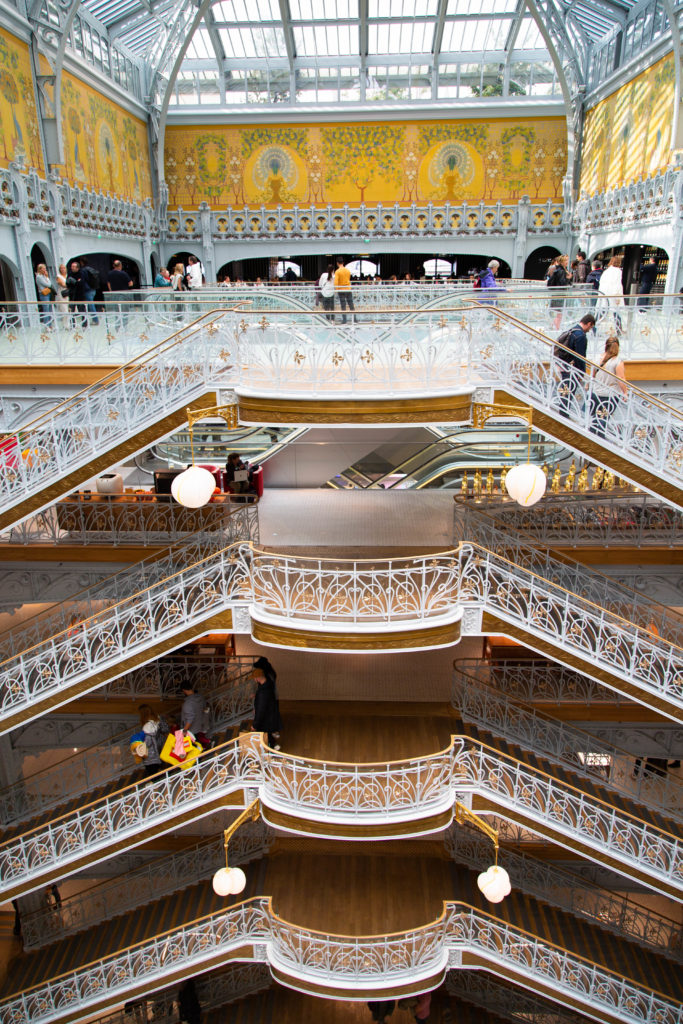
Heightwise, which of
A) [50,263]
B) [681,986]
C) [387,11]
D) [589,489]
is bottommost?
[681,986]

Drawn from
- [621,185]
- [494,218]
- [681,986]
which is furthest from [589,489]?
[494,218]

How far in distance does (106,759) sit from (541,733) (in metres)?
7.51

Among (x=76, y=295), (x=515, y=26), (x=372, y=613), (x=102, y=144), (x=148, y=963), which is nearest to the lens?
(x=372, y=613)

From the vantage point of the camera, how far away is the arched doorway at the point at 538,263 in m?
28.5

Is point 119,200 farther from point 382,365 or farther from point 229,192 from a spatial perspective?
point 382,365

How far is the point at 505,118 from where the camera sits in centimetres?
2566

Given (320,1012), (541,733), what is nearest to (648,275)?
(541,733)

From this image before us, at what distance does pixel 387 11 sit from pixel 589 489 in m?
21.9

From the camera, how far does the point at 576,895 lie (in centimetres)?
1160

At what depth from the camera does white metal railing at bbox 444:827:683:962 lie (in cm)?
1104

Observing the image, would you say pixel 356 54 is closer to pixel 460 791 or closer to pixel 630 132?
pixel 630 132

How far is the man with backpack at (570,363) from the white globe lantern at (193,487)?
4.23 meters

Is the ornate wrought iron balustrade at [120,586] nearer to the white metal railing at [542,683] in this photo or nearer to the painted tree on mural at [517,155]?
the white metal railing at [542,683]

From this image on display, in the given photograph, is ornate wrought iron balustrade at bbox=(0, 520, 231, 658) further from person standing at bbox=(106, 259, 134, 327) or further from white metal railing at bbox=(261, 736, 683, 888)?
person standing at bbox=(106, 259, 134, 327)
